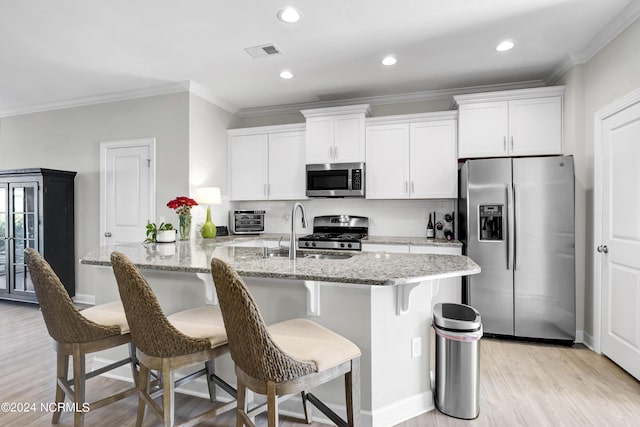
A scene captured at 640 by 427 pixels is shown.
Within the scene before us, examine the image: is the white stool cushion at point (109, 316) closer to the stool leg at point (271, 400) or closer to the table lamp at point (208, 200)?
the stool leg at point (271, 400)

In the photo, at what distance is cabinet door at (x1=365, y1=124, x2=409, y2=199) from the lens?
12.6ft

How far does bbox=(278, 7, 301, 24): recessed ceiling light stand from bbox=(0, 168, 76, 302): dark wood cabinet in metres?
3.53

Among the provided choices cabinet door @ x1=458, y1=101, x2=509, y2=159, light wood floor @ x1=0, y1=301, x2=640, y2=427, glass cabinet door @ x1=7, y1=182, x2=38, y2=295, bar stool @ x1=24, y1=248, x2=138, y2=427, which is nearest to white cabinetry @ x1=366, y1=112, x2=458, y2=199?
cabinet door @ x1=458, y1=101, x2=509, y2=159

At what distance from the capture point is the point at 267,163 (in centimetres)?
437

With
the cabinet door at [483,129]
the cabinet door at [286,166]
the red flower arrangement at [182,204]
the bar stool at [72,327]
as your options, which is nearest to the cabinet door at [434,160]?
the cabinet door at [483,129]

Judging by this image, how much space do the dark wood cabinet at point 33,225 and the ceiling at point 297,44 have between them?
1070 millimetres

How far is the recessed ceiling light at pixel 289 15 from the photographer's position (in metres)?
2.39

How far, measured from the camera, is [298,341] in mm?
1448

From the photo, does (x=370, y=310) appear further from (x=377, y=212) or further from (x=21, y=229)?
(x=21, y=229)

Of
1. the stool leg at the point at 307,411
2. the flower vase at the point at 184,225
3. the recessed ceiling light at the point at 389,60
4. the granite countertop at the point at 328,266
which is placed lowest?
the stool leg at the point at 307,411

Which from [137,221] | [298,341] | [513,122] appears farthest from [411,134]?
[137,221]

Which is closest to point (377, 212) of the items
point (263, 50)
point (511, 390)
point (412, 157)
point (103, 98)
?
point (412, 157)

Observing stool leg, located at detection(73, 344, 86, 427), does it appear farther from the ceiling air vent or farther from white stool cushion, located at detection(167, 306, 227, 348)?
the ceiling air vent

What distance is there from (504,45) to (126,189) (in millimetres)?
4301
